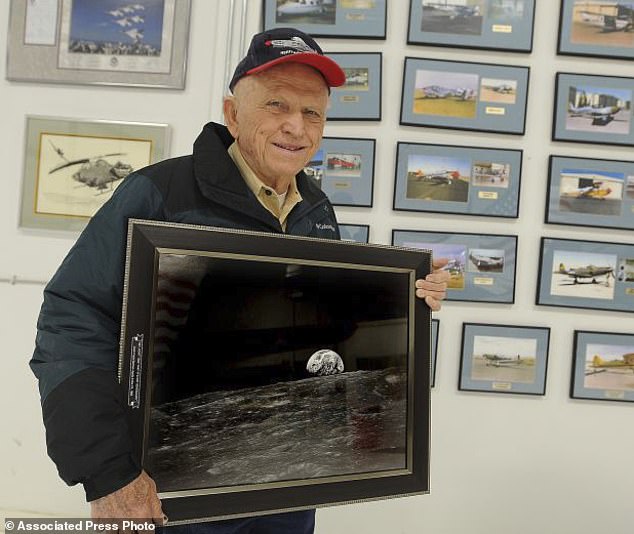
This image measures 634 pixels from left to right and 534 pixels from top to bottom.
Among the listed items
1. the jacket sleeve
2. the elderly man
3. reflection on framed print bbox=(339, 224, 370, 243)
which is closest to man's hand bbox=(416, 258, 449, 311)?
the elderly man

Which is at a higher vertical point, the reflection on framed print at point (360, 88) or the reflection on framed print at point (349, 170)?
the reflection on framed print at point (360, 88)

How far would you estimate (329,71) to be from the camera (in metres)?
1.39

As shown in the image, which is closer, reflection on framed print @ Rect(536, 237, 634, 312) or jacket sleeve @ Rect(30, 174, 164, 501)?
jacket sleeve @ Rect(30, 174, 164, 501)

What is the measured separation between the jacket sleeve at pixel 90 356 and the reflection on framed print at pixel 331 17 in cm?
155

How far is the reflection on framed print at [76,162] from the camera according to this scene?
8.39ft

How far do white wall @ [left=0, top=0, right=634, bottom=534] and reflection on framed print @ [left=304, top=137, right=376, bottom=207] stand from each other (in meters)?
0.05

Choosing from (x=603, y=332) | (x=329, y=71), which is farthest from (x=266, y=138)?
(x=603, y=332)

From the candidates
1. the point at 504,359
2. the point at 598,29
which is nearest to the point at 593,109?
the point at 598,29

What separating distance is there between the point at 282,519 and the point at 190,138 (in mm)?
1620

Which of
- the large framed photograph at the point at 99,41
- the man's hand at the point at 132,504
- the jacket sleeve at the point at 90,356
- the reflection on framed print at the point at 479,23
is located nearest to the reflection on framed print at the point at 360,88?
the reflection on framed print at the point at 479,23

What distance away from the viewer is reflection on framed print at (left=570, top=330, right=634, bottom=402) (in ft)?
8.32

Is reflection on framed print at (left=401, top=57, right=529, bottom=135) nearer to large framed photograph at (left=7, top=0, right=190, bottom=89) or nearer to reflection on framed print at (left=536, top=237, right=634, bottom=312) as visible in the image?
reflection on framed print at (left=536, top=237, right=634, bottom=312)

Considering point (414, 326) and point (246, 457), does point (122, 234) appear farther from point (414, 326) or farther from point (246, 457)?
point (414, 326)

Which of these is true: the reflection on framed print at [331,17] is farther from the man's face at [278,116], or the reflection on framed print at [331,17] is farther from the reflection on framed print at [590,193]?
the man's face at [278,116]
